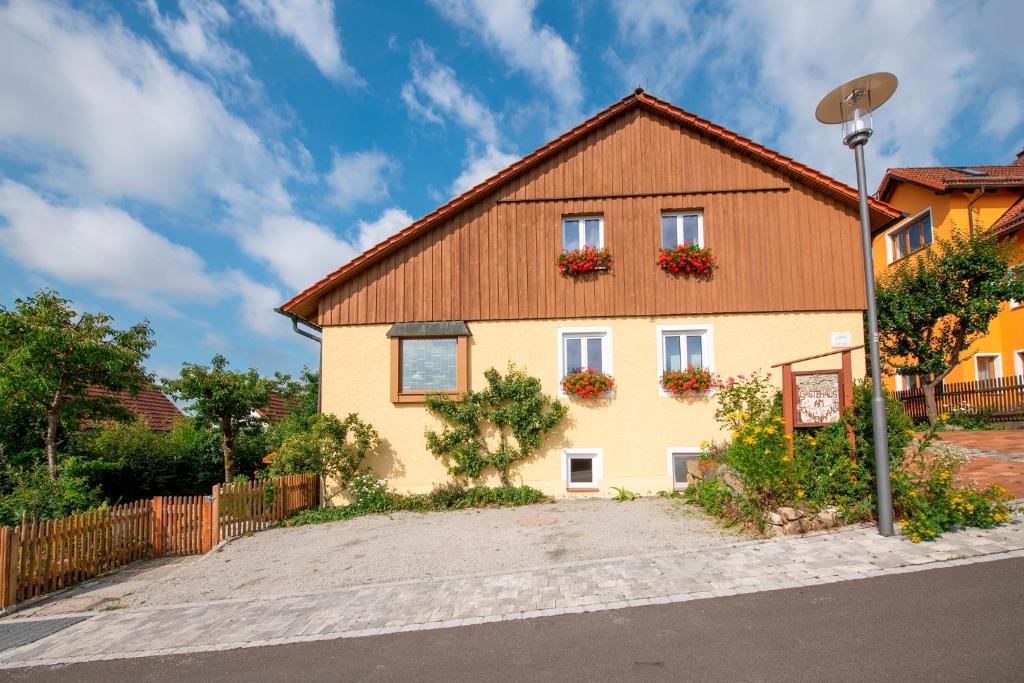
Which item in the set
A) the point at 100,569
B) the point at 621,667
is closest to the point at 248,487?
the point at 100,569

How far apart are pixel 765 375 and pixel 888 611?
664cm

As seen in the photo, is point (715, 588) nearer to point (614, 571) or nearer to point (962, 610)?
point (614, 571)

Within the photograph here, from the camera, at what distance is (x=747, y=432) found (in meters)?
7.90

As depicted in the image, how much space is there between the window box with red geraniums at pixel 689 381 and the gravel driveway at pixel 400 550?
2239mm

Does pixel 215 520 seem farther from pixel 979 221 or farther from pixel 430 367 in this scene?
pixel 979 221

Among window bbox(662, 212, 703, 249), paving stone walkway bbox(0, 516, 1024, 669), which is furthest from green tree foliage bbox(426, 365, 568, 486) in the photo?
paving stone walkway bbox(0, 516, 1024, 669)

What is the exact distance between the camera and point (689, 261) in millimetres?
11086

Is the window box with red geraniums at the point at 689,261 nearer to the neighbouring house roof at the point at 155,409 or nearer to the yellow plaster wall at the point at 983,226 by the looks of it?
the yellow plaster wall at the point at 983,226

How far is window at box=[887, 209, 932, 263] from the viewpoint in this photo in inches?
827

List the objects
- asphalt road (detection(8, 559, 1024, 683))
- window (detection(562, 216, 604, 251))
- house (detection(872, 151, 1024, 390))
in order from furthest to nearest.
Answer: house (detection(872, 151, 1024, 390)) → window (detection(562, 216, 604, 251)) → asphalt road (detection(8, 559, 1024, 683))

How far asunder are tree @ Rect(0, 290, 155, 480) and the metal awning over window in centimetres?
649

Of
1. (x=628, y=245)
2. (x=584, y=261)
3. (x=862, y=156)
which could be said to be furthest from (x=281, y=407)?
(x=862, y=156)

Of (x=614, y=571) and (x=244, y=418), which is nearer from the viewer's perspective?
(x=614, y=571)

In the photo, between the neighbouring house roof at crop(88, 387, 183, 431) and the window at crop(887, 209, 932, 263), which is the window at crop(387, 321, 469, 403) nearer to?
the neighbouring house roof at crop(88, 387, 183, 431)
